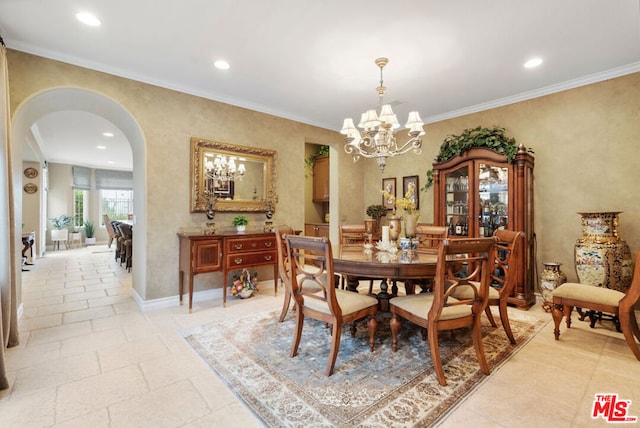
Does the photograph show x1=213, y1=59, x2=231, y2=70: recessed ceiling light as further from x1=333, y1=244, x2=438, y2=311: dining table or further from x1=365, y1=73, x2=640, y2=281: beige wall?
x1=365, y1=73, x2=640, y2=281: beige wall

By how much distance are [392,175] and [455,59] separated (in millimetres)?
2557

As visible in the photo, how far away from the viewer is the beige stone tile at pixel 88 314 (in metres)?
3.04

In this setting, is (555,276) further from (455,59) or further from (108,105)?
(108,105)

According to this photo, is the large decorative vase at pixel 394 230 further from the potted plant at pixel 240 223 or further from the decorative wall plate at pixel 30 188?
the decorative wall plate at pixel 30 188

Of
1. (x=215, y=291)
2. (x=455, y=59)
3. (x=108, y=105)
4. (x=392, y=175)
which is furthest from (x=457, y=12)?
(x=215, y=291)

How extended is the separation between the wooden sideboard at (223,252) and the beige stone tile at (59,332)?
3.04 ft

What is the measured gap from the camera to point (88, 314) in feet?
10.5

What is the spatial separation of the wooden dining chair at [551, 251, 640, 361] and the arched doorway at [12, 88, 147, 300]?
4193 mm

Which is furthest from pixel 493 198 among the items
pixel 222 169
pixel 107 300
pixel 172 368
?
pixel 107 300

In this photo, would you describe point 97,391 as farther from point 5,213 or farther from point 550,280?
point 550,280

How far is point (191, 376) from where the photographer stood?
2.00 m

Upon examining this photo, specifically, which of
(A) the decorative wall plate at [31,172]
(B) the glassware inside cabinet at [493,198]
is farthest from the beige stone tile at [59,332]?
(A) the decorative wall plate at [31,172]

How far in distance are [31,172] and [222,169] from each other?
22.6ft

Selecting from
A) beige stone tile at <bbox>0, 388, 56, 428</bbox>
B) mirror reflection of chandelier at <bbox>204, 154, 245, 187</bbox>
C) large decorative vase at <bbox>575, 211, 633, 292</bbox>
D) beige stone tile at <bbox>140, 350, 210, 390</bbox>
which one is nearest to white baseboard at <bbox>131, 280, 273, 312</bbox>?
beige stone tile at <bbox>140, 350, 210, 390</bbox>
